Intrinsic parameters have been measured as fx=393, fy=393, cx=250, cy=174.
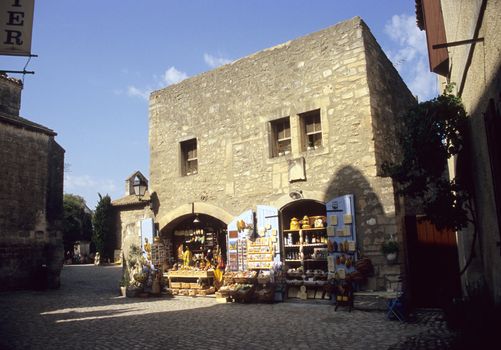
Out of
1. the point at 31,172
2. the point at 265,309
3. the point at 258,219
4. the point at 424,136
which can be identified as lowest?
the point at 265,309

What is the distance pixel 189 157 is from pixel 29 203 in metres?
6.03

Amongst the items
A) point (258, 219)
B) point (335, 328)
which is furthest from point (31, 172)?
point (335, 328)

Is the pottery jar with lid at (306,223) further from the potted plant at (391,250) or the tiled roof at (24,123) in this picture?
the tiled roof at (24,123)

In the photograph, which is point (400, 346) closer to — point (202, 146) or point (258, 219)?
point (258, 219)

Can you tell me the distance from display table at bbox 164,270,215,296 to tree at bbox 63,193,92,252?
24.7 metres

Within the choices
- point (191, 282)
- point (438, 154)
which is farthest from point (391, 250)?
point (191, 282)

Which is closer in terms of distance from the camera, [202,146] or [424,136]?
[424,136]

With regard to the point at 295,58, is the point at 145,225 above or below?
below

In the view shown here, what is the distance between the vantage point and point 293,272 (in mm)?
9312

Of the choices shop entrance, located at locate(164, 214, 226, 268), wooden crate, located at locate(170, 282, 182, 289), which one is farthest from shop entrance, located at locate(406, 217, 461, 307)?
wooden crate, located at locate(170, 282, 182, 289)

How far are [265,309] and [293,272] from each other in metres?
1.25

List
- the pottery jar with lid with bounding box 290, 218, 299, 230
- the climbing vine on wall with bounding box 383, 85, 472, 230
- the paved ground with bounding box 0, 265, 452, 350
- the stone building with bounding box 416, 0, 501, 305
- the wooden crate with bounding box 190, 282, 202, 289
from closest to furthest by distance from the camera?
the stone building with bounding box 416, 0, 501, 305 < the climbing vine on wall with bounding box 383, 85, 472, 230 < the paved ground with bounding box 0, 265, 452, 350 < the pottery jar with lid with bounding box 290, 218, 299, 230 < the wooden crate with bounding box 190, 282, 202, 289

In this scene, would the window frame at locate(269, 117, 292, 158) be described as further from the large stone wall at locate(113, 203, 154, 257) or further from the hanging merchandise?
the large stone wall at locate(113, 203, 154, 257)

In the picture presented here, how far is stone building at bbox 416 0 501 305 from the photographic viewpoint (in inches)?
143
